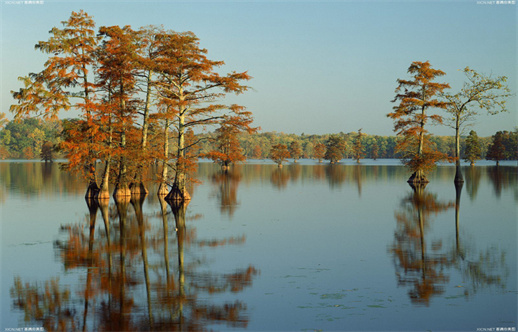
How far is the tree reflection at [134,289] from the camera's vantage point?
8984mm

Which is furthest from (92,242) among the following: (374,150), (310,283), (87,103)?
(374,150)

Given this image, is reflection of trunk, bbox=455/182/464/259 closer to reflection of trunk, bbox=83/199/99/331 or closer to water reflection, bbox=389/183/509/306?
water reflection, bbox=389/183/509/306

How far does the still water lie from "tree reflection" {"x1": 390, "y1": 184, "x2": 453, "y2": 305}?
0.17ft

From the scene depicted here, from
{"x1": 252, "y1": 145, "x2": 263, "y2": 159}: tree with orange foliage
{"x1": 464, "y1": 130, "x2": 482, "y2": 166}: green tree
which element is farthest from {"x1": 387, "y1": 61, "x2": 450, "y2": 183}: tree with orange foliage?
{"x1": 252, "y1": 145, "x2": 263, "y2": 159}: tree with orange foliage

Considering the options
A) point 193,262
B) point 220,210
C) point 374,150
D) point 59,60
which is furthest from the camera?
point 374,150

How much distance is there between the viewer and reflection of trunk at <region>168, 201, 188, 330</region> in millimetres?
10288

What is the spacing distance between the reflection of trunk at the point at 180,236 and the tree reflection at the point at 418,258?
490 cm

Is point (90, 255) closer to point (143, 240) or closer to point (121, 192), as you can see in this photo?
point (143, 240)

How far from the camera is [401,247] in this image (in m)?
15.9

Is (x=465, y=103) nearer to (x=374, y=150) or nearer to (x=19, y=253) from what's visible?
(x=19, y=253)

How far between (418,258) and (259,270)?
189 inches

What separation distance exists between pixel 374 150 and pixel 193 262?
170m

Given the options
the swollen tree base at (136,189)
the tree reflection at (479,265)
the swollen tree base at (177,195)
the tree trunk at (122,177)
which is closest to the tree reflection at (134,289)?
the tree reflection at (479,265)

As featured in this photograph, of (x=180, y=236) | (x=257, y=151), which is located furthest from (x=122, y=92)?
(x=257, y=151)
